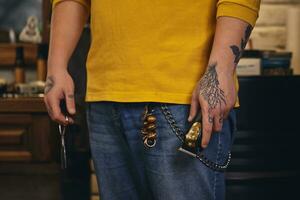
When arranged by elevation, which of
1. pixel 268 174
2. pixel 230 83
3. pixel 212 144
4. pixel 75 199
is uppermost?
pixel 230 83

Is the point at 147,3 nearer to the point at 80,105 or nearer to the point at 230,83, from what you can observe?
the point at 230,83

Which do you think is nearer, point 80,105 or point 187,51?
point 187,51

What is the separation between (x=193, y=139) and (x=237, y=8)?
9.2 inches

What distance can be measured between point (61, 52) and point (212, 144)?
365 millimetres

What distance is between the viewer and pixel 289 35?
6.97 feet

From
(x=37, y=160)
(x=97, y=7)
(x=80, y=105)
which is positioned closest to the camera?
(x=97, y=7)

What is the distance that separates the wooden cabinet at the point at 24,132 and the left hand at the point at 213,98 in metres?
1.00

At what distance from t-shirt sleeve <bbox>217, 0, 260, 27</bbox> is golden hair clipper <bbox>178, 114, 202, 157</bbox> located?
A: 0.18 m

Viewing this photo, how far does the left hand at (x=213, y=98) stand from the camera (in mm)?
805

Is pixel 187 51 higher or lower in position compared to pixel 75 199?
higher

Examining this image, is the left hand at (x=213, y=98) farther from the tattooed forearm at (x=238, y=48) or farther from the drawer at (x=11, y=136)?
the drawer at (x=11, y=136)

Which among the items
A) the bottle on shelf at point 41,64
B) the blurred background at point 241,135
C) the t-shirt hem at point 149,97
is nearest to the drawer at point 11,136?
the blurred background at point 241,135

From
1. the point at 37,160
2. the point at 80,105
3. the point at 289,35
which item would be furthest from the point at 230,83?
the point at 289,35

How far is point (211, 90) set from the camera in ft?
2.65
